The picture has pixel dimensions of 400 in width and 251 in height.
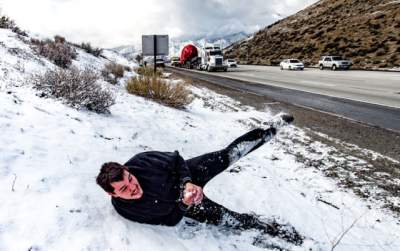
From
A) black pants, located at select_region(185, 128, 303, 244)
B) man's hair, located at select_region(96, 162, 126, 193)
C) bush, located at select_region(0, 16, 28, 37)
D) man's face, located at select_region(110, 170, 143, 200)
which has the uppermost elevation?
bush, located at select_region(0, 16, 28, 37)

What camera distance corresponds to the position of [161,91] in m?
10.8

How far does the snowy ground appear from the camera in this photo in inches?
120

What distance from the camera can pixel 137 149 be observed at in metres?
5.43

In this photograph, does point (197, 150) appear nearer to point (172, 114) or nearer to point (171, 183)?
point (172, 114)

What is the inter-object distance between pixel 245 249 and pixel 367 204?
213cm

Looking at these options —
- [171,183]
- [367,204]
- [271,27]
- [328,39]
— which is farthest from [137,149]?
[271,27]

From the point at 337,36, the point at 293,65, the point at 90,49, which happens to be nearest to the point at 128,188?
the point at 90,49

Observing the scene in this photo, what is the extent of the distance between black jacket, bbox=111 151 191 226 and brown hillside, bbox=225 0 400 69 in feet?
111

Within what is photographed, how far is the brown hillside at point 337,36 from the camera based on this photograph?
38312 mm

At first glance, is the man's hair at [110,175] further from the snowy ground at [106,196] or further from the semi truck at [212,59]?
the semi truck at [212,59]

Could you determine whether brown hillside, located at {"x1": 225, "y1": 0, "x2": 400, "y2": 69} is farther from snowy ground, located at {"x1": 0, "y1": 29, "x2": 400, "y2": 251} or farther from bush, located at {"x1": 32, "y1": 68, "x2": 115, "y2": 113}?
bush, located at {"x1": 32, "y1": 68, "x2": 115, "y2": 113}

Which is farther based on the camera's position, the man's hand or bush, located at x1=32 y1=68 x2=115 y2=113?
bush, located at x1=32 y1=68 x2=115 y2=113

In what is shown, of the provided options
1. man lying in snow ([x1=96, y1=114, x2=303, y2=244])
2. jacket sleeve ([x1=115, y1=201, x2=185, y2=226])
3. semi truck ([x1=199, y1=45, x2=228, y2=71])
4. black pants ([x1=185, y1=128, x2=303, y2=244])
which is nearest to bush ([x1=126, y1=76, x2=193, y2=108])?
black pants ([x1=185, y1=128, x2=303, y2=244])

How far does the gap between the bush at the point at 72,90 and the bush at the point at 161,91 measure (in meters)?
3.39
